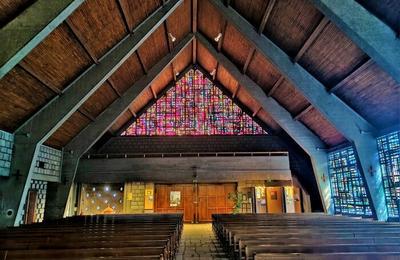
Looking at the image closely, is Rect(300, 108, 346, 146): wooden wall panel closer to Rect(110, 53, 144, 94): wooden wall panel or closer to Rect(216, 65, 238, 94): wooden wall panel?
Rect(216, 65, 238, 94): wooden wall panel

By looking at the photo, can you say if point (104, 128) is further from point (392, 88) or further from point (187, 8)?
point (392, 88)

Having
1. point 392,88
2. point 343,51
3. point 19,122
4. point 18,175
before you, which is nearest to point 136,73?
point 19,122

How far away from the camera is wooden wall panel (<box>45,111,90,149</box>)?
10890 millimetres

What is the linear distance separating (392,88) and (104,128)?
416 inches

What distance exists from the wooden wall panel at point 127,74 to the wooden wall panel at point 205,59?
3913 mm

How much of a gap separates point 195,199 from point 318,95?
8142mm

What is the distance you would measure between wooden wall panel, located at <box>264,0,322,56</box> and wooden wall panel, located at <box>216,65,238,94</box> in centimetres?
497

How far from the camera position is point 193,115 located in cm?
1584

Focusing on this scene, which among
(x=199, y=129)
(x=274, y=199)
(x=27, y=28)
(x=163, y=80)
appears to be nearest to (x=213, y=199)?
(x=274, y=199)

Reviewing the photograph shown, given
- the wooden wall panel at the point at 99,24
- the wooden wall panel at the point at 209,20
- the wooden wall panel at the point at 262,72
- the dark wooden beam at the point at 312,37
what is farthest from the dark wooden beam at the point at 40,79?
the dark wooden beam at the point at 312,37

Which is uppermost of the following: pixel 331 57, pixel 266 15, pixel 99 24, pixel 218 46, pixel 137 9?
pixel 218 46

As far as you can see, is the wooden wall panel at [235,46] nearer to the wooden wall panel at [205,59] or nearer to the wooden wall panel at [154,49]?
the wooden wall panel at [205,59]

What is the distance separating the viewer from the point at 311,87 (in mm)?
9672

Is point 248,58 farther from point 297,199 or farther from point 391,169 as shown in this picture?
point 297,199
